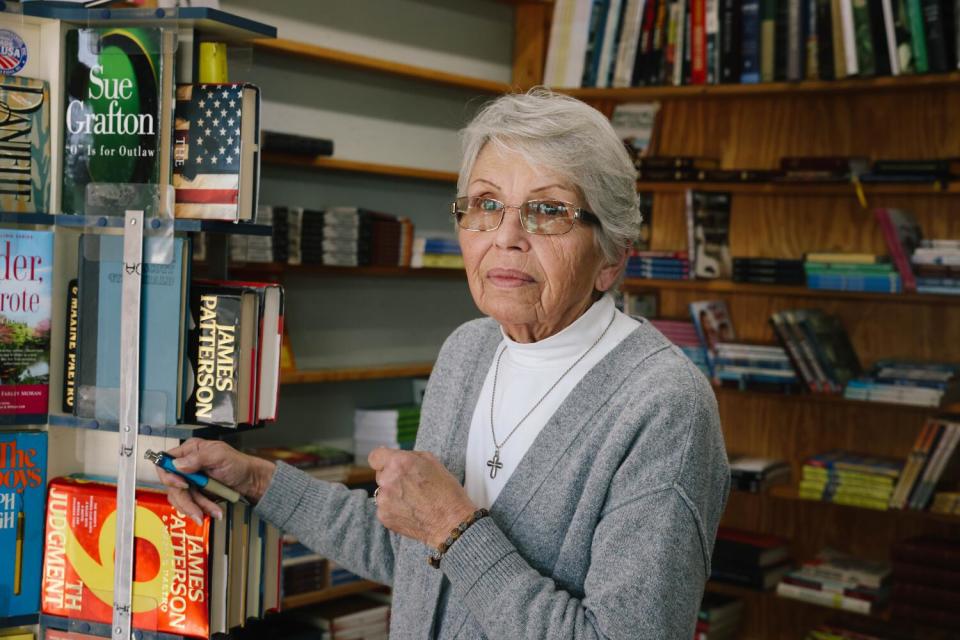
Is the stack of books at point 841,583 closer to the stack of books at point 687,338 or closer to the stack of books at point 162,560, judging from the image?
the stack of books at point 687,338

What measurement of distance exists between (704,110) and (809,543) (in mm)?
1637

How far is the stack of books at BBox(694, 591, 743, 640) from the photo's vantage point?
3.74 m

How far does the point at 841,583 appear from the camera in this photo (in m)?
3.53

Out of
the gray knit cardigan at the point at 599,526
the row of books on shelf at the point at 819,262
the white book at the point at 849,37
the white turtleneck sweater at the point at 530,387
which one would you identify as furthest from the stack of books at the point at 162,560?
the white book at the point at 849,37

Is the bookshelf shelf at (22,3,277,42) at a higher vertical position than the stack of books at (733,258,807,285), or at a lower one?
higher

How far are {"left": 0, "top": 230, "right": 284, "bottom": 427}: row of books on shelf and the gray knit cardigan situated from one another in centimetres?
34

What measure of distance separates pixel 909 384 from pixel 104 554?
8.59 ft

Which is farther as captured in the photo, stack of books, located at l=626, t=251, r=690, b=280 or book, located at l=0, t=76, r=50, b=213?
stack of books, located at l=626, t=251, r=690, b=280

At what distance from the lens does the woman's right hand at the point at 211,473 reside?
1.61 m

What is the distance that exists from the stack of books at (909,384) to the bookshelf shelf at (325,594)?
170cm

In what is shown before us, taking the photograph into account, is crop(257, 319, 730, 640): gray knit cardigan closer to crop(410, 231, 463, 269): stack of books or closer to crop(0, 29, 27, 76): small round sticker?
crop(0, 29, 27, 76): small round sticker

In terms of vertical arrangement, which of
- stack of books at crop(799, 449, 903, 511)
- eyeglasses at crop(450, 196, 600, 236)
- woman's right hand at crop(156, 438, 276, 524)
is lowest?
stack of books at crop(799, 449, 903, 511)

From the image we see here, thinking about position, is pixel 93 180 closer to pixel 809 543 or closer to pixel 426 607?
pixel 426 607

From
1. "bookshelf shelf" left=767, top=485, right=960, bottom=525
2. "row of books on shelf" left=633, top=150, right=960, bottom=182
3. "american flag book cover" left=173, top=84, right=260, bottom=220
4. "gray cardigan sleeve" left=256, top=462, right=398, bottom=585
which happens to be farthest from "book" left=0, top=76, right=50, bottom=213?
"bookshelf shelf" left=767, top=485, right=960, bottom=525
